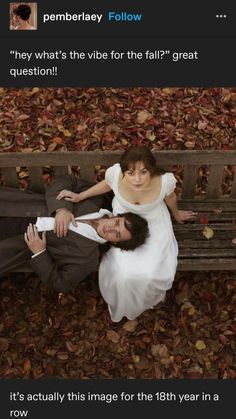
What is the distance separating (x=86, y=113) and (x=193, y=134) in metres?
1.21

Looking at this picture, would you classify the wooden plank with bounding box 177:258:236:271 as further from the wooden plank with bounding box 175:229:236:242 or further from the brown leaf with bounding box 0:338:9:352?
the brown leaf with bounding box 0:338:9:352

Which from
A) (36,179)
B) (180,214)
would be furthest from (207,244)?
(36,179)

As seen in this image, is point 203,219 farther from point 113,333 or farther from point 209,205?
point 113,333

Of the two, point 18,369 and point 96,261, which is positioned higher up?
point 96,261

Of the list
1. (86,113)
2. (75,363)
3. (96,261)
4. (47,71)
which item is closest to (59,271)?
(96,261)

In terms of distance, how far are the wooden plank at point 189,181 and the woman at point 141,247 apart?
0.29 metres

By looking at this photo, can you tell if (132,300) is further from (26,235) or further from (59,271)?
(26,235)

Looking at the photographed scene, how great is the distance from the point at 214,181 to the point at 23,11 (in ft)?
6.52

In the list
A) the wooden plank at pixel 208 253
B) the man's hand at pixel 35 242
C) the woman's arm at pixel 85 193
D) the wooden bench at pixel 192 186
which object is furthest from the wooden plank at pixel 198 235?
the man's hand at pixel 35 242

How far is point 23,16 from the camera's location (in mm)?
3266

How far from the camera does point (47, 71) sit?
143 inches

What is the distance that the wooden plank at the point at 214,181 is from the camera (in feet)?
12.7

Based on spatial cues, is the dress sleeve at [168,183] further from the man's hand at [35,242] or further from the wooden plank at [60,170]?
the man's hand at [35,242]

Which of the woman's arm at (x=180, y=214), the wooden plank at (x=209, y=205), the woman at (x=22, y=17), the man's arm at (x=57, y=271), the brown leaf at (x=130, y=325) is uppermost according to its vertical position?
the woman at (x=22, y=17)
